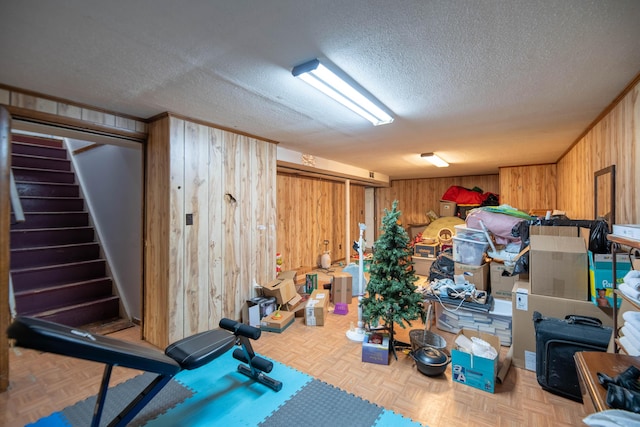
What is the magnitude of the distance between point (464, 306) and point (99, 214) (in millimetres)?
5116

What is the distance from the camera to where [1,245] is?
210 centimetres

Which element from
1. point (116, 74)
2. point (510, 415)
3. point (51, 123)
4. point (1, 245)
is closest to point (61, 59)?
point (116, 74)

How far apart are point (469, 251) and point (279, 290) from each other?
2.53 m

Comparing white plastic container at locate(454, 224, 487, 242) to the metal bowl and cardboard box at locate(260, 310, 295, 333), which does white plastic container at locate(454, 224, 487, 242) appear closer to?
the metal bowl

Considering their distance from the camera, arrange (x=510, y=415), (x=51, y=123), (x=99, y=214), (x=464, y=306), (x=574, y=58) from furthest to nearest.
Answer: (x=99, y=214), (x=464, y=306), (x=51, y=123), (x=510, y=415), (x=574, y=58)

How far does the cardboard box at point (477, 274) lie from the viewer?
134 inches

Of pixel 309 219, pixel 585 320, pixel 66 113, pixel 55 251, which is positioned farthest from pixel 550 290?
pixel 55 251

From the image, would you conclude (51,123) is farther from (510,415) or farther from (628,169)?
(628,169)

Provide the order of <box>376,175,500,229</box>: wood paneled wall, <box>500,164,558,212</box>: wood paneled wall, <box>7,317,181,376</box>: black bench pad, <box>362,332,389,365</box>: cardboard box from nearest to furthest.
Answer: <box>7,317,181,376</box>: black bench pad, <box>362,332,389,365</box>: cardboard box, <box>500,164,558,212</box>: wood paneled wall, <box>376,175,500,229</box>: wood paneled wall

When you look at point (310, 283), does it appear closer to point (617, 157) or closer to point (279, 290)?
point (279, 290)

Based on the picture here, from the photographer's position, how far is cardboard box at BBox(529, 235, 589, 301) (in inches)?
92.5

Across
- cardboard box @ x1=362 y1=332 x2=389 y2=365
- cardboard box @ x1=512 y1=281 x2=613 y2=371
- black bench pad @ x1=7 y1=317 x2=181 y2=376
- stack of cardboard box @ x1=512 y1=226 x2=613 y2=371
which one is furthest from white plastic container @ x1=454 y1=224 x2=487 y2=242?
black bench pad @ x1=7 y1=317 x2=181 y2=376

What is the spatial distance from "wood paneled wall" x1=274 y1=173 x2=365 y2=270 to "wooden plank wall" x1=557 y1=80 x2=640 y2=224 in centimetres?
431

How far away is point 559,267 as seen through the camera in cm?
242
